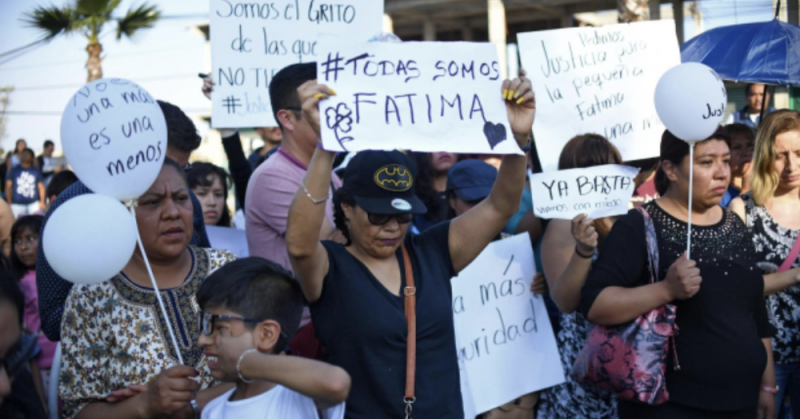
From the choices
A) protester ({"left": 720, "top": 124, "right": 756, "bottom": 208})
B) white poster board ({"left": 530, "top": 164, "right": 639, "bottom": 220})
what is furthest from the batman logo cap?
protester ({"left": 720, "top": 124, "right": 756, "bottom": 208})

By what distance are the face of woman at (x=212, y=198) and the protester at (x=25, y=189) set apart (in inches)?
508

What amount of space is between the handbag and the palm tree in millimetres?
22444

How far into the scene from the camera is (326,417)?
113 inches

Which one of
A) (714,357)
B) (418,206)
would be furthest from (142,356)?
(714,357)

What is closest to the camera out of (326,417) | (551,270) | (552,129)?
(326,417)

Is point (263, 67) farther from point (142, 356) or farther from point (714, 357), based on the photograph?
point (714, 357)

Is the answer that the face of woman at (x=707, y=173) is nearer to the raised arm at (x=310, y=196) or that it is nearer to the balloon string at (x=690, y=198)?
the balloon string at (x=690, y=198)

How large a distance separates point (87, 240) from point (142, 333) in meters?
0.48

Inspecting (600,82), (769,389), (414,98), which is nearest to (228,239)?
(414,98)

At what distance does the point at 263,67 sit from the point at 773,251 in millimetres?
3012

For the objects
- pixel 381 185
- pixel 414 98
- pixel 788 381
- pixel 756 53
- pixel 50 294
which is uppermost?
pixel 756 53

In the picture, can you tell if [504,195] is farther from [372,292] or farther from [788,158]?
[788,158]

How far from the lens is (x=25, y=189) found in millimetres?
17406

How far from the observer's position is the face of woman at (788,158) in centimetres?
463
